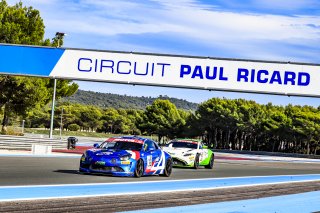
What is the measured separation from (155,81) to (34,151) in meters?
8.25

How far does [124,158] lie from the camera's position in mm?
16609

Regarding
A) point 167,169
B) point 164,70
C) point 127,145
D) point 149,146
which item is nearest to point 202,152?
point 164,70

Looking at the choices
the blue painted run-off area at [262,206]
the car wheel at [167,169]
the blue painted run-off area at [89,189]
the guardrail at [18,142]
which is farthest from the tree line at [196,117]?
the blue painted run-off area at [262,206]

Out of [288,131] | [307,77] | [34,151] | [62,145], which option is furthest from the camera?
[288,131]

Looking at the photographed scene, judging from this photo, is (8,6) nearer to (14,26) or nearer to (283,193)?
(14,26)

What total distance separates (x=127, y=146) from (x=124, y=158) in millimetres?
928

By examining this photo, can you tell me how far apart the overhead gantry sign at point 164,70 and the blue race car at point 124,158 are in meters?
9.87

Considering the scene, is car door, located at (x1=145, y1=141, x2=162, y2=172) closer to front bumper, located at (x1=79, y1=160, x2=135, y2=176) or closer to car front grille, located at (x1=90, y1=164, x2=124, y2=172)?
front bumper, located at (x1=79, y1=160, x2=135, y2=176)

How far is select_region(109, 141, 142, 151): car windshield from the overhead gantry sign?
34.7 ft

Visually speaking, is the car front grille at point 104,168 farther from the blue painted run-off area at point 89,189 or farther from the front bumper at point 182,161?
the front bumper at point 182,161

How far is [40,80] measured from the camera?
49188 millimetres

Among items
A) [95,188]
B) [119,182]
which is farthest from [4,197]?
[119,182]

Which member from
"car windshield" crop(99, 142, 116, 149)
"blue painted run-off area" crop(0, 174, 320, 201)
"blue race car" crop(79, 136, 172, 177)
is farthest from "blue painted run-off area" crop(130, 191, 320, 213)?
"car windshield" crop(99, 142, 116, 149)

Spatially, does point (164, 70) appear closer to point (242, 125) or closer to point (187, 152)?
point (187, 152)
